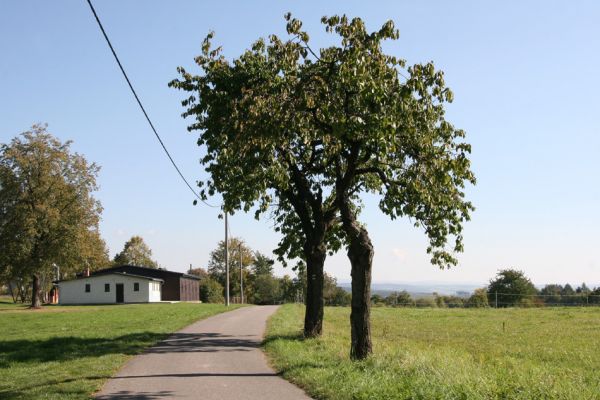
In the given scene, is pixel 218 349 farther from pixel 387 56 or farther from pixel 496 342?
pixel 496 342

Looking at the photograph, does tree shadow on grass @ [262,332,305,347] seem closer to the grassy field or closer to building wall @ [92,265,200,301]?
the grassy field

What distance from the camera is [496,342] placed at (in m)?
23.1

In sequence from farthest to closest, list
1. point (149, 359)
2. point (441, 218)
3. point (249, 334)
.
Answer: point (249, 334) < point (441, 218) < point (149, 359)

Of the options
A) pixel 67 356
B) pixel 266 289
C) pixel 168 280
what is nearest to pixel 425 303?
pixel 168 280

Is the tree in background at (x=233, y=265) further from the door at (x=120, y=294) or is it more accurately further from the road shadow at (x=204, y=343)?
the road shadow at (x=204, y=343)

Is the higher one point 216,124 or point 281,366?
point 216,124

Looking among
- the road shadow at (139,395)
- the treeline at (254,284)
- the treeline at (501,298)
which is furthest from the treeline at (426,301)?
A: the road shadow at (139,395)

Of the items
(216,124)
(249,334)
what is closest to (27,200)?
(249,334)

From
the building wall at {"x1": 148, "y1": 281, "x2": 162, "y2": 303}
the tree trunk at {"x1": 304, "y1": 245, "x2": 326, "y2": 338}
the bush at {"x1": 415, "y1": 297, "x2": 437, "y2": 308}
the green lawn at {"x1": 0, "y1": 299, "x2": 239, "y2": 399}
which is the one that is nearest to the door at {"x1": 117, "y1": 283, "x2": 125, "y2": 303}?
the building wall at {"x1": 148, "y1": 281, "x2": 162, "y2": 303}

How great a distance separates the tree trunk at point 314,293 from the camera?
20.0 meters

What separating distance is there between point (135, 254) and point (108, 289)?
5787 cm

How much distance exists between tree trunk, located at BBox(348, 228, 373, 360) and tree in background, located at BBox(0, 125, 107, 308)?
42.2 metres

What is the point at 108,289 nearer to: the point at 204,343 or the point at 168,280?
the point at 168,280

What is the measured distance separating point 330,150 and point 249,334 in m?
11.1
